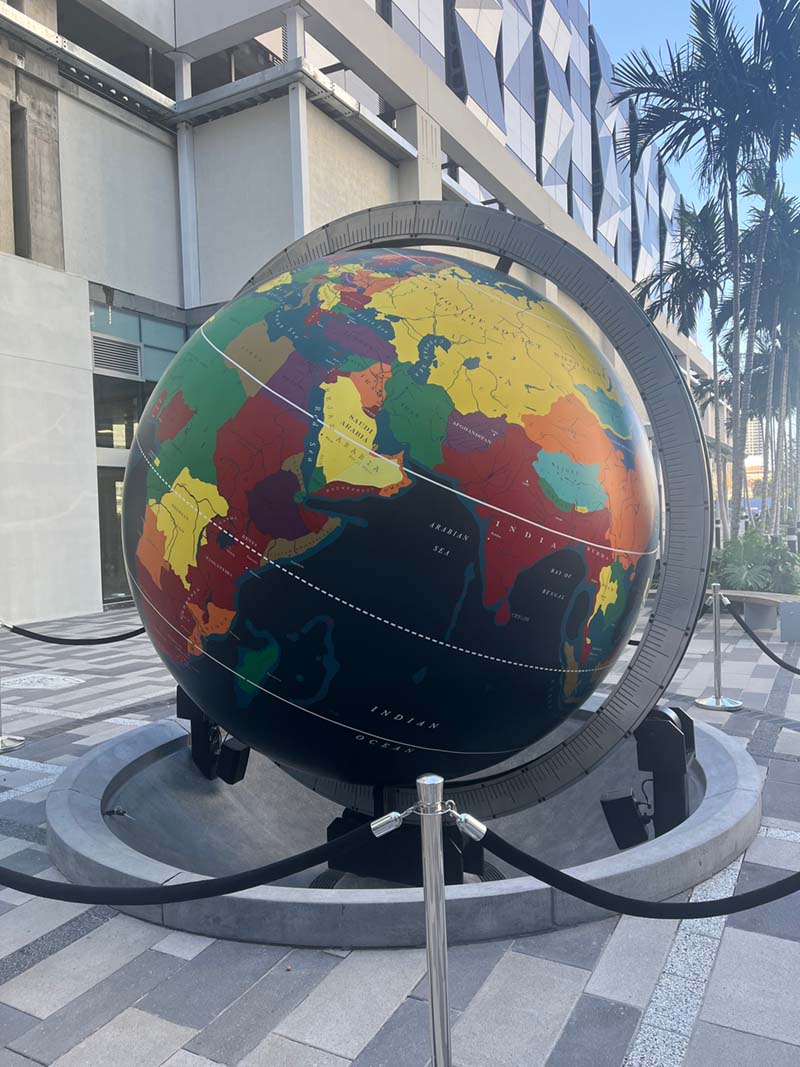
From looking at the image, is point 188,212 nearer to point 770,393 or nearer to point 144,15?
point 144,15

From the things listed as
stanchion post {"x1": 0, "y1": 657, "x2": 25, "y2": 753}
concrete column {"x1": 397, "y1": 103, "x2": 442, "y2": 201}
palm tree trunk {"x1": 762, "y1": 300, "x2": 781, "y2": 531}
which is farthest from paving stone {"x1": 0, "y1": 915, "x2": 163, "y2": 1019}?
palm tree trunk {"x1": 762, "y1": 300, "x2": 781, "y2": 531}

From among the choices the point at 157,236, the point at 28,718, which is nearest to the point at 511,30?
the point at 157,236

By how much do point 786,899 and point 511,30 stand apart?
1174 inches

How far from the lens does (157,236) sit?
1692 centimetres

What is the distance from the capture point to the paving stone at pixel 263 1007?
99.4 inches

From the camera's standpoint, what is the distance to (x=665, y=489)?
12.7ft

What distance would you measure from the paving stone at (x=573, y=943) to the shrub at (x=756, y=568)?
12.4m

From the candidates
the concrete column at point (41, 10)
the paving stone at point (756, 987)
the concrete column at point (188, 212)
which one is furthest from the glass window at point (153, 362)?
the paving stone at point (756, 987)

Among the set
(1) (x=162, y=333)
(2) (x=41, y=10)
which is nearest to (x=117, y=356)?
(1) (x=162, y=333)

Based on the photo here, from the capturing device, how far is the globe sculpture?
2.87 m

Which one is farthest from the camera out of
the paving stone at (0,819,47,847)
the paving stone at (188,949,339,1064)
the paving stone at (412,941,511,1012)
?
the paving stone at (0,819,47,847)

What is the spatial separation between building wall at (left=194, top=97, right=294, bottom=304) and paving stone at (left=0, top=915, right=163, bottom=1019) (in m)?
14.6

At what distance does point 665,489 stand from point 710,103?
550 inches

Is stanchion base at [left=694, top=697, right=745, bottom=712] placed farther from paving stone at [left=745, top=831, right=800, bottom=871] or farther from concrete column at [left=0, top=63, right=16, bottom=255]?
concrete column at [left=0, top=63, right=16, bottom=255]
